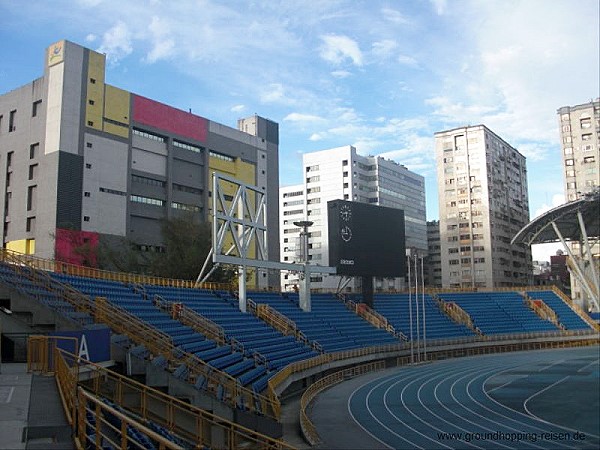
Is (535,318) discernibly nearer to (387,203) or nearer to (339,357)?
(339,357)

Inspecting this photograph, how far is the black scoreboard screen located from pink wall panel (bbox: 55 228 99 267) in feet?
87.4

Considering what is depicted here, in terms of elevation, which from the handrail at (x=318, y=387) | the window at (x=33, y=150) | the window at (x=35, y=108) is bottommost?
the handrail at (x=318, y=387)

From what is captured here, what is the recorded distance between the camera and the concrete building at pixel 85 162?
59.2 m

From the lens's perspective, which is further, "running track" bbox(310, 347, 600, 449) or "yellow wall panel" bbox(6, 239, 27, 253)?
"yellow wall panel" bbox(6, 239, 27, 253)

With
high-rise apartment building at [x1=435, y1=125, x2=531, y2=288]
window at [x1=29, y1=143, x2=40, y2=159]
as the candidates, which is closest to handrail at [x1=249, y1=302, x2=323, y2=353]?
window at [x1=29, y1=143, x2=40, y2=159]

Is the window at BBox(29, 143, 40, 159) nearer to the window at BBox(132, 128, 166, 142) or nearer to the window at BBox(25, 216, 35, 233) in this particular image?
the window at BBox(25, 216, 35, 233)

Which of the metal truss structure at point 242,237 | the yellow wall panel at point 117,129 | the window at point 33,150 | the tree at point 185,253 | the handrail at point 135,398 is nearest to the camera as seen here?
the handrail at point 135,398

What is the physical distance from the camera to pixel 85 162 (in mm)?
61406

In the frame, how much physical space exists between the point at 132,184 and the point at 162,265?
17442 mm

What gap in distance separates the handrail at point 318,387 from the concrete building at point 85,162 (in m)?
31.5

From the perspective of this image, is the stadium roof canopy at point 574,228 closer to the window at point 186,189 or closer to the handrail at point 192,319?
the window at point 186,189

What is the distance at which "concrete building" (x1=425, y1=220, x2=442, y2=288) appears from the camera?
13162cm

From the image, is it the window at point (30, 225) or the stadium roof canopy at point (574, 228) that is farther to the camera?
the window at point (30, 225)

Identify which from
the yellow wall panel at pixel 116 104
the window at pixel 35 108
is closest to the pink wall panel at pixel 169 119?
the yellow wall panel at pixel 116 104
